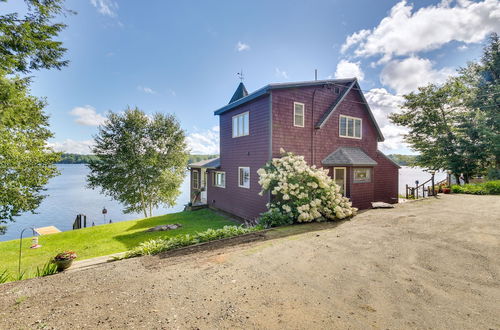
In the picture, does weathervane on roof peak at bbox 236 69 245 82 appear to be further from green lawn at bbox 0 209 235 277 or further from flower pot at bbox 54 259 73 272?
flower pot at bbox 54 259 73 272

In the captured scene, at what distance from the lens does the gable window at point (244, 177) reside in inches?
467

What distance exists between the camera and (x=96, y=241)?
1076cm

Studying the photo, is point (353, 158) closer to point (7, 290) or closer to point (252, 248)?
point (252, 248)

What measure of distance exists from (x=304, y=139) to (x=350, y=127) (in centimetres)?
404

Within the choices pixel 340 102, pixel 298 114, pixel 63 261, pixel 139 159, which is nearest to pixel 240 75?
pixel 298 114

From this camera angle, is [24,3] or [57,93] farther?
[57,93]

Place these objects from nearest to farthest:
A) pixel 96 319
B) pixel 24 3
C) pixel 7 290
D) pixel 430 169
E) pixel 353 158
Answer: pixel 96 319 → pixel 7 290 → pixel 24 3 → pixel 353 158 → pixel 430 169

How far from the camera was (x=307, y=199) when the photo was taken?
349 inches

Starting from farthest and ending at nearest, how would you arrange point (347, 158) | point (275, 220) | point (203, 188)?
point (203, 188)
point (347, 158)
point (275, 220)

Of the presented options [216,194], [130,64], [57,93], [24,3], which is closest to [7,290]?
[24,3]

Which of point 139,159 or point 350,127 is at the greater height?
point 350,127

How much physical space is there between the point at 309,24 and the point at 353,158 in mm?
8374

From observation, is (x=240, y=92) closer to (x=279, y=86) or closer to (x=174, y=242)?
(x=279, y=86)

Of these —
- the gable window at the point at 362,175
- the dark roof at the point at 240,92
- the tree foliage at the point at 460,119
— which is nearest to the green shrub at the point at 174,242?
the gable window at the point at 362,175
